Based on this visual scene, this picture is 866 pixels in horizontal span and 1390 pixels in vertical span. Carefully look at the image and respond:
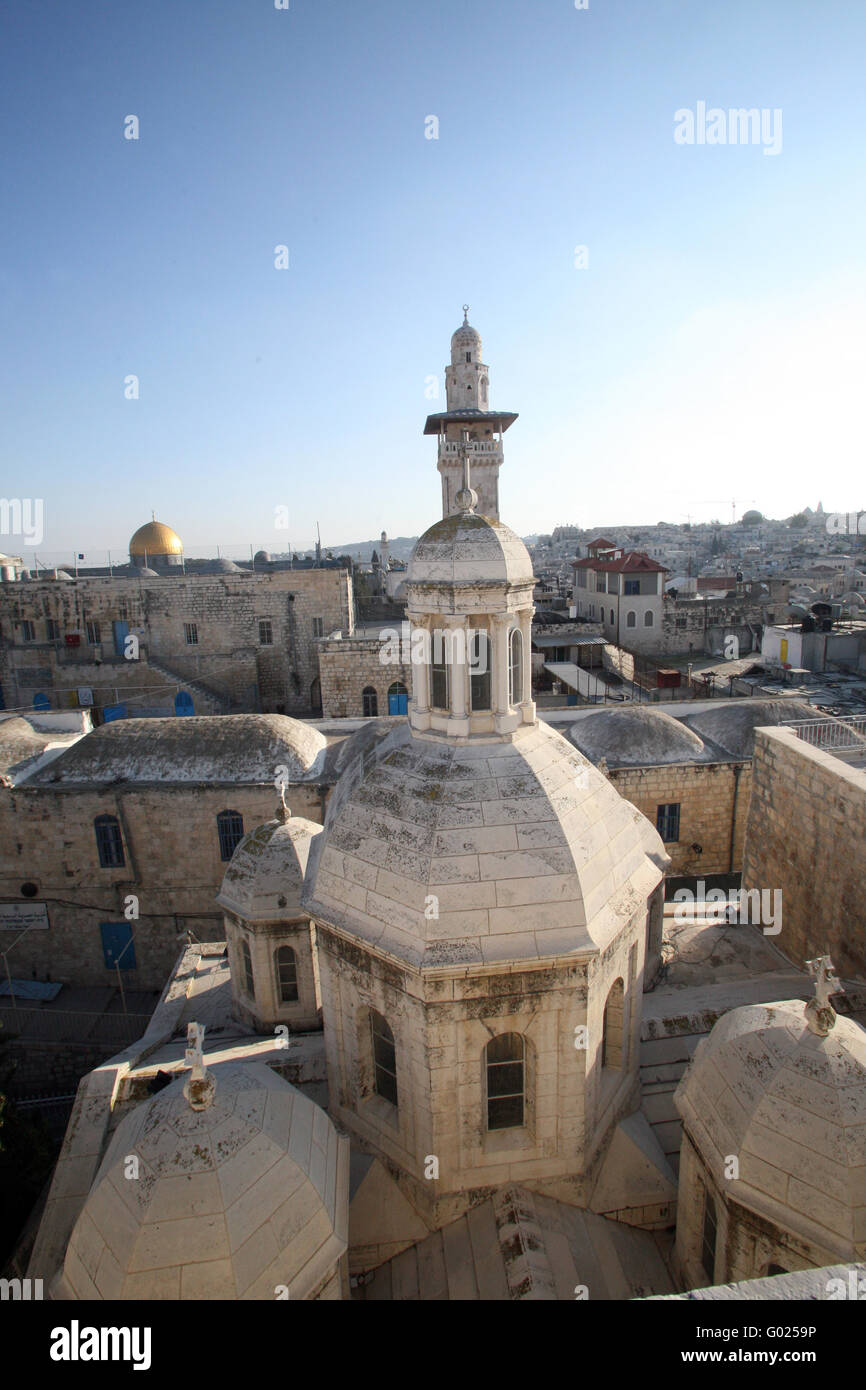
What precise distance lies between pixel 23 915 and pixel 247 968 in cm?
1191

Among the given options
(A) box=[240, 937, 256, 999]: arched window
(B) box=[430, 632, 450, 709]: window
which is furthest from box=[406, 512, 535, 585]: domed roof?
(A) box=[240, 937, 256, 999]: arched window

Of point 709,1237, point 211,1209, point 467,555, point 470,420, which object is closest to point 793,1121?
point 709,1237

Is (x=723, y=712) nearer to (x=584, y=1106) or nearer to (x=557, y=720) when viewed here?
(x=557, y=720)

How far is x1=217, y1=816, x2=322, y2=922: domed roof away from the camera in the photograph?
37.7 feet

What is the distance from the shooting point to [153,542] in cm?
4747

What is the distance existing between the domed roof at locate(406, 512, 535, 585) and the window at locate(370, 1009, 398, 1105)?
16.8 feet

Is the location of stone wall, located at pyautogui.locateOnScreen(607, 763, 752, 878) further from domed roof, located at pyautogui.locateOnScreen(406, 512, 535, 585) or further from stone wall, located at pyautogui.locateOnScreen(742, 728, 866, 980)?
domed roof, located at pyautogui.locateOnScreen(406, 512, 535, 585)

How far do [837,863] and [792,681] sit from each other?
993 inches

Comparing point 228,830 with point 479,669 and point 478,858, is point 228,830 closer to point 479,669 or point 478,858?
point 479,669

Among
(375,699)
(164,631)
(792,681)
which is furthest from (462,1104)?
(164,631)

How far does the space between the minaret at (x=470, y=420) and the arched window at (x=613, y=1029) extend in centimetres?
3306

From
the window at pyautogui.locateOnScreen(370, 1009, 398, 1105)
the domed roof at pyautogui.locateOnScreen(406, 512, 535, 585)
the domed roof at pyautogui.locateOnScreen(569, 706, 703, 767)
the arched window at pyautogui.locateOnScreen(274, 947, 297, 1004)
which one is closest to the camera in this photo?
the domed roof at pyautogui.locateOnScreen(406, 512, 535, 585)

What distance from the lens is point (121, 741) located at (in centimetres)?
2166

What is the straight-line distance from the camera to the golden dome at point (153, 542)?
47344mm
